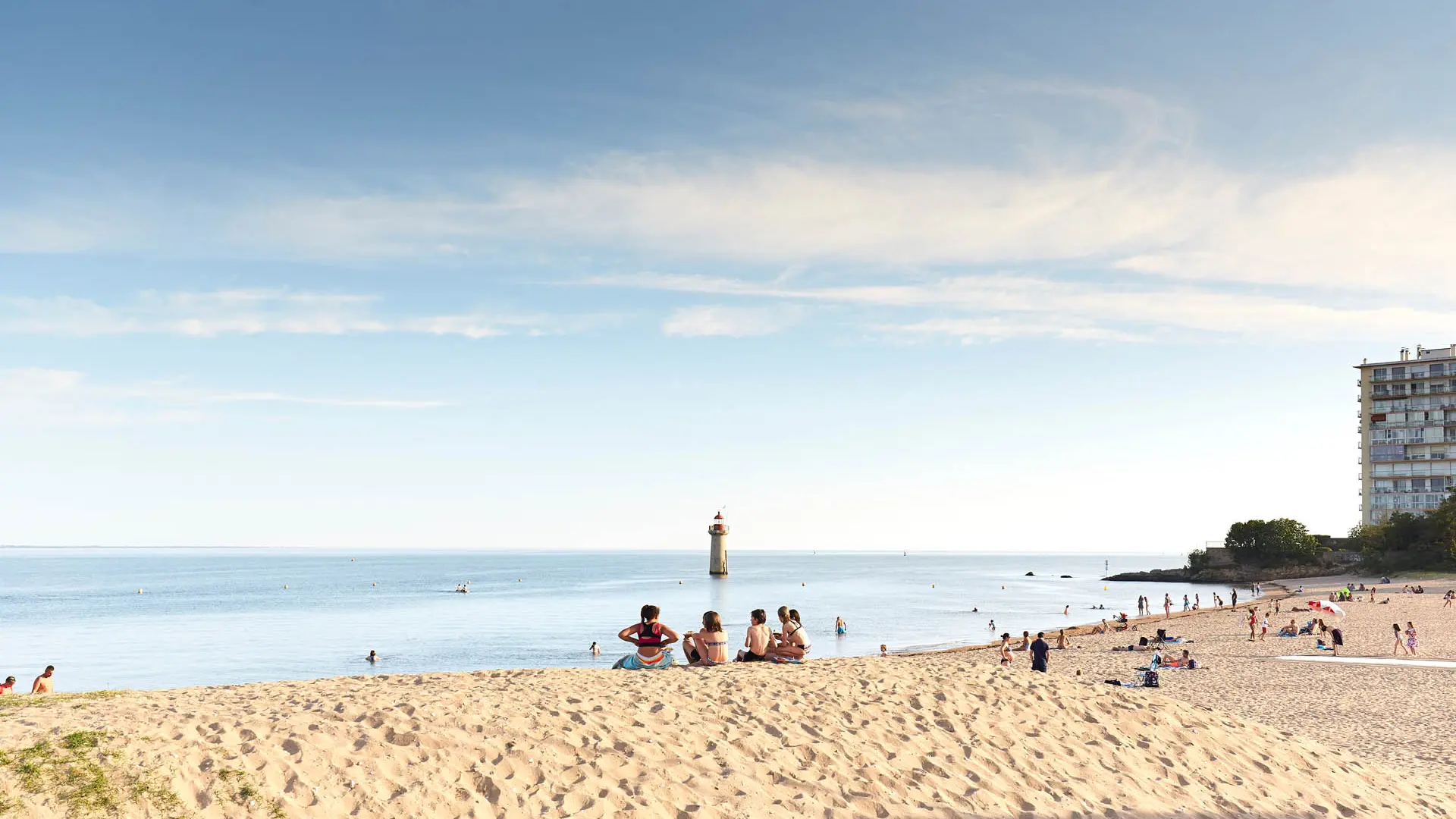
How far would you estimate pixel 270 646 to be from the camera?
5900cm

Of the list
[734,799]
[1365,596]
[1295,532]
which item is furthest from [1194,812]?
[1295,532]

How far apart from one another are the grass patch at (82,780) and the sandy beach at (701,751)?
0.02 m

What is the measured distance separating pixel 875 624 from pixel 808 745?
200 feet

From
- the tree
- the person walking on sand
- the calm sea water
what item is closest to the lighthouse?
the calm sea water

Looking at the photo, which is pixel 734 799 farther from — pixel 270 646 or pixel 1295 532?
pixel 1295 532

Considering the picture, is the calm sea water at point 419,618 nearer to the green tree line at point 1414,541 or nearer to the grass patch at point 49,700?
Result: the green tree line at point 1414,541

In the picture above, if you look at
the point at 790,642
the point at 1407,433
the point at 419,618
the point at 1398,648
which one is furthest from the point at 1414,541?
the point at 790,642

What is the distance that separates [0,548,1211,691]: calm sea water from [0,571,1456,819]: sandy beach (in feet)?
114

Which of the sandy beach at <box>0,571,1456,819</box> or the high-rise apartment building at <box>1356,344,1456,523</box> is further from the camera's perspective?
the high-rise apartment building at <box>1356,344,1456,523</box>

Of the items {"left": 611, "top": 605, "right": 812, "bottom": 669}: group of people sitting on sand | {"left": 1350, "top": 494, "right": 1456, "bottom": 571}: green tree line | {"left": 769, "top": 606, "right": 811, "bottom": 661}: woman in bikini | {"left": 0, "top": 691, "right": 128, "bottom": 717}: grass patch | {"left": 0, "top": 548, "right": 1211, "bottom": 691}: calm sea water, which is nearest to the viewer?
{"left": 0, "top": 691, "right": 128, "bottom": 717}: grass patch

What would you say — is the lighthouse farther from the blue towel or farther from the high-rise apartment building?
the blue towel

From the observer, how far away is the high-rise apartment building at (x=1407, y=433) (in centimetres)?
11644

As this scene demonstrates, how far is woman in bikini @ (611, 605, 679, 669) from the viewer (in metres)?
16.0

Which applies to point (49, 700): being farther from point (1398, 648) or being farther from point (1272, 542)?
point (1272, 542)
